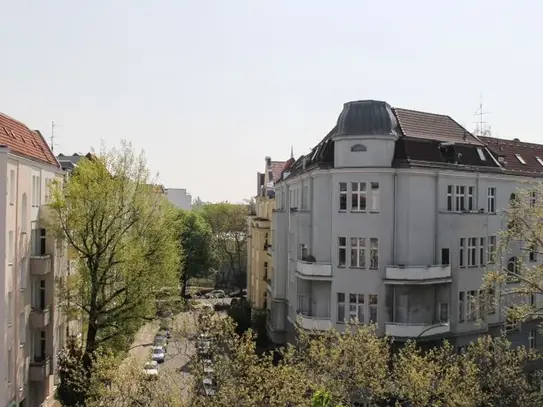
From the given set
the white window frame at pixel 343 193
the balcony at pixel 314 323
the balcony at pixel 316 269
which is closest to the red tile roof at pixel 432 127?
the white window frame at pixel 343 193

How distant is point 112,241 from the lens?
111ft

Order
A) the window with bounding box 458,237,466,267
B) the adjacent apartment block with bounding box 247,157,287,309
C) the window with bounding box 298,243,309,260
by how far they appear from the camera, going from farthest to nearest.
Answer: the adjacent apartment block with bounding box 247,157,287,309 < the window with bounding box 298,243,309,260 < the window with bounding box 458,237,466,267

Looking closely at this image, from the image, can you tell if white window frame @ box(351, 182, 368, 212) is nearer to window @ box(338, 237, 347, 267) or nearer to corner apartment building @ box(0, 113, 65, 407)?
window @ box(338, 237, 347, 267)

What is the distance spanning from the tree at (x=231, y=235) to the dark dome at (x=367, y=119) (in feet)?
195

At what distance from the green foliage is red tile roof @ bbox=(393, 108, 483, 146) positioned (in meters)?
14.2

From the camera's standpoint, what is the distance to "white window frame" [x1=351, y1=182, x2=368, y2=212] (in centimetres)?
3244

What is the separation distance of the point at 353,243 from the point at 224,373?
13.9 meters

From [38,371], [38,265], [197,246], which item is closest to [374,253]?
[38,265]

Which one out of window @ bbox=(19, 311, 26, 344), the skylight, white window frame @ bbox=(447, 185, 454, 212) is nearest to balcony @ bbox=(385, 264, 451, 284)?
white window frame @ bbox=(447, 185, 454, 212)

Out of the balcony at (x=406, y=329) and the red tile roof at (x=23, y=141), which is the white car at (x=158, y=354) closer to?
the red tile roof at (x=23, y=141)

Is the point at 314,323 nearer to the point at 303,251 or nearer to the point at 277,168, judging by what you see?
the point at 303,251

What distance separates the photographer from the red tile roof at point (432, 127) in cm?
3466

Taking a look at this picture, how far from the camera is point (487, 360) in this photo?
78.7 ft

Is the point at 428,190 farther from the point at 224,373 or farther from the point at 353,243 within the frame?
the point at 224,373
